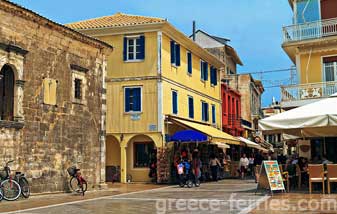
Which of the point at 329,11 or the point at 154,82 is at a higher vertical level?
the point at 329,11

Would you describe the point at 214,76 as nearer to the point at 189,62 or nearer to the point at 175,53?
the point at 189,62

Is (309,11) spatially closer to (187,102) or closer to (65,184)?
(187,102)

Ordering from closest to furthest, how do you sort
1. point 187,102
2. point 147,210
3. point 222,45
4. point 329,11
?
point 147,210 → point 329,11 → point 187,102 → point 222,45

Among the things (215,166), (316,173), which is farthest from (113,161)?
(316,173)

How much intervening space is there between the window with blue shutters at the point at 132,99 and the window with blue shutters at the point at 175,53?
288cm

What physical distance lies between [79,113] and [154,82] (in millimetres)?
6721

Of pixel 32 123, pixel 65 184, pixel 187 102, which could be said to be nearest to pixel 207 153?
pixel 187 102

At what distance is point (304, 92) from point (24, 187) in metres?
14.0

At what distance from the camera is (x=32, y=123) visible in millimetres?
15859

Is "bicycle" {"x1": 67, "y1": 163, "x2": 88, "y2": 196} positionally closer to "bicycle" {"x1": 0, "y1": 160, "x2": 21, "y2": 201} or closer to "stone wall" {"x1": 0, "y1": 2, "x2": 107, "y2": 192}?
"stone wall" {"x1": 0, "y1": 2, "x2": 107, "y2": 192}


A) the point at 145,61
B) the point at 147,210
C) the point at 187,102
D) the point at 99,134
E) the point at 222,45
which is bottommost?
the point at 147,210

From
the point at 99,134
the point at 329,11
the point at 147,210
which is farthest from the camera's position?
the point at 329,11

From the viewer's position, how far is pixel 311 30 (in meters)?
22.7

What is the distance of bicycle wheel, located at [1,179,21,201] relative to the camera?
14.1 meters
